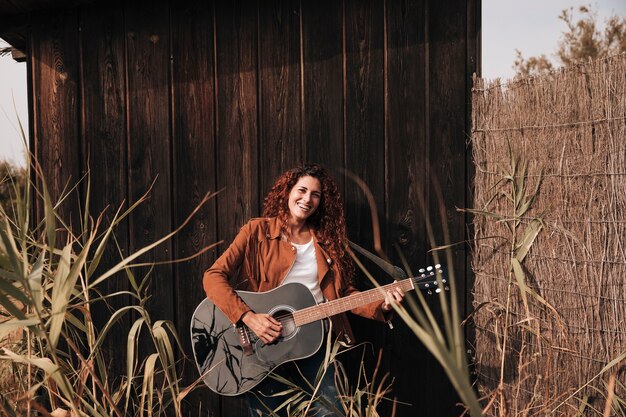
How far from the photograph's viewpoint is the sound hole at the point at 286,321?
8.50ft

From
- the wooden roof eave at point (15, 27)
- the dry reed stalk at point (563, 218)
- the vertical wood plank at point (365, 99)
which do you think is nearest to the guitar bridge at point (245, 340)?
the vertical wood plank at point (365, 99)

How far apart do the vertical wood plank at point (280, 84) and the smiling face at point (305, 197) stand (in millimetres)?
361

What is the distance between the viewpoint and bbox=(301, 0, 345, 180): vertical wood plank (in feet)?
9.79

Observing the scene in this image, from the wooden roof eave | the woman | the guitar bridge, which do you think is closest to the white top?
the woman

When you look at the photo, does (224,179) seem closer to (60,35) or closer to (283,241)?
(283,241)

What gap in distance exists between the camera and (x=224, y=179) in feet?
10.1

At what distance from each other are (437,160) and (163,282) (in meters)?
1.65

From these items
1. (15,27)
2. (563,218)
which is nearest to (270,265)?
(563,218)

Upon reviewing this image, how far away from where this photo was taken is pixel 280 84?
3.02m

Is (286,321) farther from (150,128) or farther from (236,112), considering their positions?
(150,128)

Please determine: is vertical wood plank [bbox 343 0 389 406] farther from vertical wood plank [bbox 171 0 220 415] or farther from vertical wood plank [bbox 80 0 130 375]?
vertical wood plank [bbox 80 0 130 375]

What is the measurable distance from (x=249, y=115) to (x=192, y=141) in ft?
1.15

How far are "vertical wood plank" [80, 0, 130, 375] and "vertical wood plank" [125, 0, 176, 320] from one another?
0.18ft

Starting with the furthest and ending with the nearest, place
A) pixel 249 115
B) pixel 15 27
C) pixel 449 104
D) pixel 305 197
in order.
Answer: pixel 15 27, pixel 249 115, pixel 449 104, pixel 305 197
